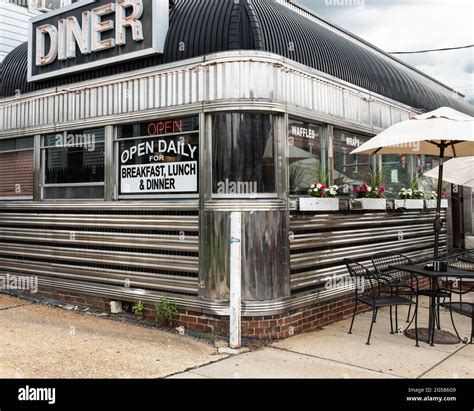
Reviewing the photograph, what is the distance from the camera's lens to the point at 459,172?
8258 mm

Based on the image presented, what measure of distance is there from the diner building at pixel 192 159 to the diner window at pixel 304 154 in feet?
0.09

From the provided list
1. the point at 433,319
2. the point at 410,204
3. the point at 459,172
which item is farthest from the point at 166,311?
the point at 459,172

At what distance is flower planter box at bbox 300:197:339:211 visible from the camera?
6.48 meters

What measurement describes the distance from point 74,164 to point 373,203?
481 cm

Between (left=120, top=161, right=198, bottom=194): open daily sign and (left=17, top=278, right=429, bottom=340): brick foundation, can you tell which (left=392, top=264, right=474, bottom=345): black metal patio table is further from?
(left=120, top=161, right=198, bottom=194): open daily sign

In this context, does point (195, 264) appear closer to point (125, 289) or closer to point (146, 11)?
point (125, 289)

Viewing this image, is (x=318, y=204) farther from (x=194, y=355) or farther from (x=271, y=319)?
(x=194, y=355)

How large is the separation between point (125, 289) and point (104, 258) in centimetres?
63

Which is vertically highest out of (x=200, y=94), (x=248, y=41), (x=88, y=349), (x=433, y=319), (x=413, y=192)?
(x=248, y=41)

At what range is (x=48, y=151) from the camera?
8.34 metres

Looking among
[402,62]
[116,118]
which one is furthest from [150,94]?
[402,62]

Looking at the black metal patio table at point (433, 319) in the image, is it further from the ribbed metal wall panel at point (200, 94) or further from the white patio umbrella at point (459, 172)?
the ribbed metal wall panel at point (200, 94)

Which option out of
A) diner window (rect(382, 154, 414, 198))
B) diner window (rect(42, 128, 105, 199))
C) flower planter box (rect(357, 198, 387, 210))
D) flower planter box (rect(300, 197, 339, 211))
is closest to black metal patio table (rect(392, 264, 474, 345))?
flower planter box (rect(300, 197, 339, 211))
